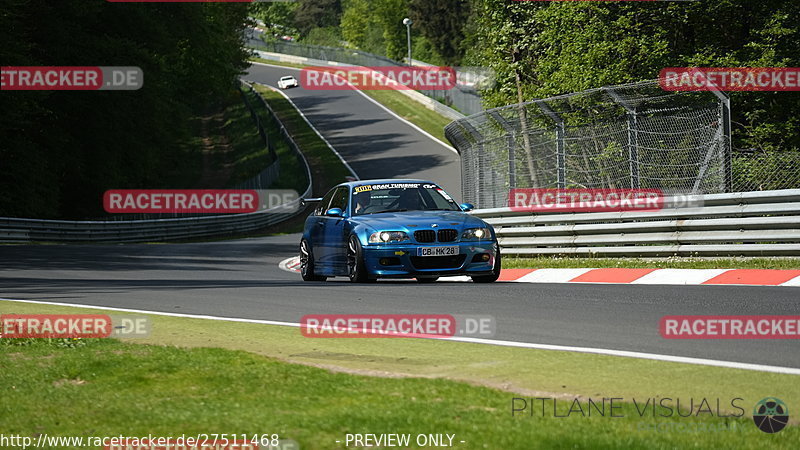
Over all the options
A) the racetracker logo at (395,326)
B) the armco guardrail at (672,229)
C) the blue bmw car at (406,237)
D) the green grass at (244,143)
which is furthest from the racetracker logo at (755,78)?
the green grass at (244,143)

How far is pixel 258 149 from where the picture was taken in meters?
68.1

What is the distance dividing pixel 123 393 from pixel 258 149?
203 feet

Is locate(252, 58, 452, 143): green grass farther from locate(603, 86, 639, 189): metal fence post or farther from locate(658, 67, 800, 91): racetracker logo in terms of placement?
locate(603, 86, 639, 189): metal fence post

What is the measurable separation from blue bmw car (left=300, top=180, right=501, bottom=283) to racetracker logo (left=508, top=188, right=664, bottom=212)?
8.43 feet

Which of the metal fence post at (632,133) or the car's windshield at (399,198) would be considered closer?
the car's windshield at (399,198)

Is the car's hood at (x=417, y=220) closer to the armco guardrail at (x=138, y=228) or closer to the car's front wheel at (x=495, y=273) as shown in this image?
the car's front wheel at (x=495, y=273)

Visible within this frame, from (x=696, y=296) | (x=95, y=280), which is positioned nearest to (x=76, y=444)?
(x=696, y=296)

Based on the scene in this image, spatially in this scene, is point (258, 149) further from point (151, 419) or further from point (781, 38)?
point (151, 419)

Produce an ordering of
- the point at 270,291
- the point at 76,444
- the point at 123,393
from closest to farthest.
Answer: the point at 76,444 < the point at 123,393 < the point at 270,291

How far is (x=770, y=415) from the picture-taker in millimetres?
5547

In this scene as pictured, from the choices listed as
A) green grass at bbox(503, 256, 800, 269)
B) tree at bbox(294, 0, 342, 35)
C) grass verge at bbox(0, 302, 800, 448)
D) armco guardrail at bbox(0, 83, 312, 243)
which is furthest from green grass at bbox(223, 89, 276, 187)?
tree at bbox(294, 0, 342, 35)

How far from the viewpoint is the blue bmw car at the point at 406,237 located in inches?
538

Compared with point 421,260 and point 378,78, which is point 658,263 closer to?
point 421,260

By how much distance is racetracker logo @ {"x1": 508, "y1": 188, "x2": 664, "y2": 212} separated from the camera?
16.0m
